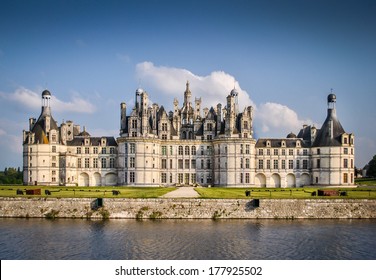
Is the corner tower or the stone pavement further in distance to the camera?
the corner tower

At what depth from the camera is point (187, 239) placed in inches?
1442

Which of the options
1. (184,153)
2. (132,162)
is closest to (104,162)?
(132,162)

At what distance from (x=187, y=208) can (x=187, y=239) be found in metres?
11.9

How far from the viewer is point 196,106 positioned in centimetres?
9075

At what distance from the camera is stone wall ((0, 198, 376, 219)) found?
4822 centimetres

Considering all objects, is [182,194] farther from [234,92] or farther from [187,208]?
[234,92]

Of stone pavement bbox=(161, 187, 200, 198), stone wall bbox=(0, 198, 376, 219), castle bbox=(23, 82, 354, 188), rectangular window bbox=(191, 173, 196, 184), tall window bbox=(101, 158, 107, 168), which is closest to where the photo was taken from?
stone wall bbox=(0, 198, 376, 219)

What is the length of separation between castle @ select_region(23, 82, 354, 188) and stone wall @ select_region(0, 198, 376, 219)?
96.5ft

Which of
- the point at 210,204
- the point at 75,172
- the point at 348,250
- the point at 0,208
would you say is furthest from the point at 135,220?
the point at 75,172

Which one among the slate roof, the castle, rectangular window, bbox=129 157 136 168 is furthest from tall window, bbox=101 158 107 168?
the slate roof

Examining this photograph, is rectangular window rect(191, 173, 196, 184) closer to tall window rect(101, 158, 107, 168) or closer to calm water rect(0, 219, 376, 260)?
tall window rect(101, 158, 107, 168)

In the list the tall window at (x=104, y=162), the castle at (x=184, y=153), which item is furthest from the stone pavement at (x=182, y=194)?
the tall window at (x=104, y=162)

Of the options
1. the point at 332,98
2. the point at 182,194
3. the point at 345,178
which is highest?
the point at 332,98

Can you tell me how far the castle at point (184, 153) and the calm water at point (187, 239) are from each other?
33108 mm
